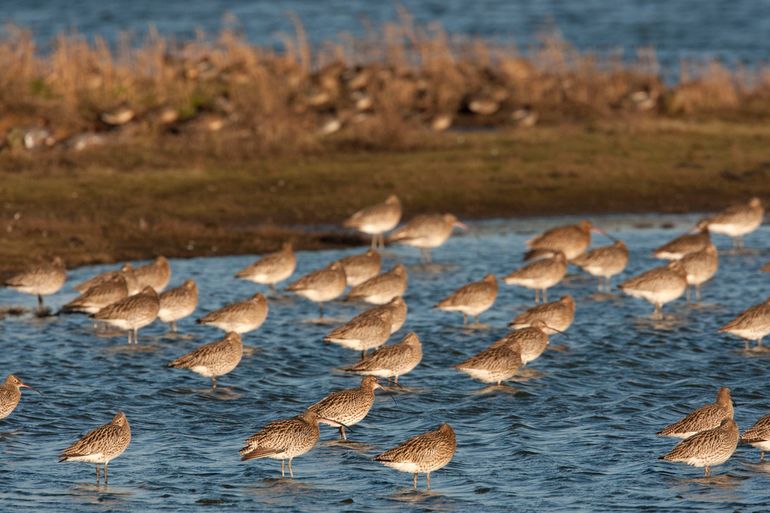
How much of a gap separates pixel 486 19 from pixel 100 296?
42098mm

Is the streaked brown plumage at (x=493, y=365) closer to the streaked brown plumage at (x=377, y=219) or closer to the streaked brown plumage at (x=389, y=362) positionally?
the streaked brown plumage at (x=389, y=362)

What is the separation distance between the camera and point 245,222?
2267 centimetres

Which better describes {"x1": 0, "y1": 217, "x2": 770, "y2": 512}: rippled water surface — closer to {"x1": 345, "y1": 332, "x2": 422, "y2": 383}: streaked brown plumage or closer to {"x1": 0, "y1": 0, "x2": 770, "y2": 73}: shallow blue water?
{"x1": 345, "y1": 332, "x2": 422, "y2": 383}: streaked brown plumage

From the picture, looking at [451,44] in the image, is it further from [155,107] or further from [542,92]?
[155,107]

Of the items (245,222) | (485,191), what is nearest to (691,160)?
(485,191)

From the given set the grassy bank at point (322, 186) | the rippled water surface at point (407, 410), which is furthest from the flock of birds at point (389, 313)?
the grassy bank at point (322, 186)

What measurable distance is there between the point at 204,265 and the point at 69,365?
524 cm

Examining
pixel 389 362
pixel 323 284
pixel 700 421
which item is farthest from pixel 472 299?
pixel 700 421

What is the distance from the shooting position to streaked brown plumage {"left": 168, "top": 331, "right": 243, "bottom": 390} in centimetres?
1391

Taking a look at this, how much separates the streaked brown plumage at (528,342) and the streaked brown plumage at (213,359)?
280 centimetres

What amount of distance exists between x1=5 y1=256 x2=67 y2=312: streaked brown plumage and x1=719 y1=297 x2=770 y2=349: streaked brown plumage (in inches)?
322

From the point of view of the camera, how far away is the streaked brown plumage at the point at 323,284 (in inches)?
684

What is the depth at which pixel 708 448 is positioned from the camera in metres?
11.1

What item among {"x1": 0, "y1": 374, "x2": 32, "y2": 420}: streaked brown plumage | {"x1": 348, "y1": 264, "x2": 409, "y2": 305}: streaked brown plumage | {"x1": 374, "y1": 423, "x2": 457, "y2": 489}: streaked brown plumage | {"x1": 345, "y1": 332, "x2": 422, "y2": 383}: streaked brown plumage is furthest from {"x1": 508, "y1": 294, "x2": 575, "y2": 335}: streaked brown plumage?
{"x1": 0, "y1": 374, "x2": 32, "y2": 420}: streaked brown plumage
